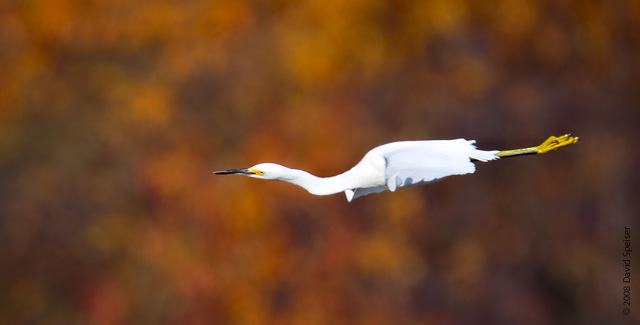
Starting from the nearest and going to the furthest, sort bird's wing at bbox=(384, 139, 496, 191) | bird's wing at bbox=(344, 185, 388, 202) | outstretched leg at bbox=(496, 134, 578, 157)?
bird's wing at bbox=(384, 139, 496, 191) < bird's wing at bbox=(344, 185, 388, 202) < outstretched leg at bbox=(496, 134, 578, 157)

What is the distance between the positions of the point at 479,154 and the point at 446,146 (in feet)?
0.27

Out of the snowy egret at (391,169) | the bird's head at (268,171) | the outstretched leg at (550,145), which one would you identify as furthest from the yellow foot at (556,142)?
the bird's head at (268,171)

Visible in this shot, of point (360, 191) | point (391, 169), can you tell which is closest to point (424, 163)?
point (391, 169)

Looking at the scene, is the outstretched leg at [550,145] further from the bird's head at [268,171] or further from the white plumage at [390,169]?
the bird's head at [268,171]

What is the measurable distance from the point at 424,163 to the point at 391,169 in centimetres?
7

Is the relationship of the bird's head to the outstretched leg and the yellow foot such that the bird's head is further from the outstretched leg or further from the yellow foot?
the yellow foot

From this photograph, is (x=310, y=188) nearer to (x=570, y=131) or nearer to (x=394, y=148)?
(x=394, y=148)

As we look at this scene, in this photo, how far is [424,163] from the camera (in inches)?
63.6

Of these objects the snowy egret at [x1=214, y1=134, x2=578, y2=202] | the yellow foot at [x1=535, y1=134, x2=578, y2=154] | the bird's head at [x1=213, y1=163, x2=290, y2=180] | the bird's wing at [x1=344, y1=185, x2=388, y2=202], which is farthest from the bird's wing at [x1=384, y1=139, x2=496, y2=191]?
the yellow foot at [x1=535, y1=134, x2=578, y2=154]

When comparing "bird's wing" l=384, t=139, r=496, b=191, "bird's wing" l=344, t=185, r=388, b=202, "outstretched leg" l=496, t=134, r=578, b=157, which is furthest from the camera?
"outstretched leg" l=496, t=134, r=578, b=157

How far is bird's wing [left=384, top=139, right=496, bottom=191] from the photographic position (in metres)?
1.58

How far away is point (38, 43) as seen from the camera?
3631mm

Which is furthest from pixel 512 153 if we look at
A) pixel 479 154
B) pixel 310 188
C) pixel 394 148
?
pixel 310 188

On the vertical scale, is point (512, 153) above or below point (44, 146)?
below
